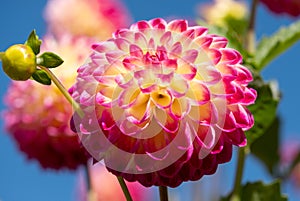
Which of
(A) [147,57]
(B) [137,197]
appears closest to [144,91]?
(A) [147,57]

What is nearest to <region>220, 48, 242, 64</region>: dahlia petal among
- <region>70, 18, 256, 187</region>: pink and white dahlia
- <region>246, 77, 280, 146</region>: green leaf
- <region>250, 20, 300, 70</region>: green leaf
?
<region>70, 18, 256, 187</region>: pink and white dahlia

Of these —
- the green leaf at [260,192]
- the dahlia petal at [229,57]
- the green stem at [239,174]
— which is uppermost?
the dahlia petal at [229,57]

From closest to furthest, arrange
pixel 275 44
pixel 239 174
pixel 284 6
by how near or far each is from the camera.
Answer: pixel 239 174 < pixel 275 44 < pixel 284 6

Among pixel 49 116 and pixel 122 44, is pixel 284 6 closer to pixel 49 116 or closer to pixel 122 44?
pixel 49 116

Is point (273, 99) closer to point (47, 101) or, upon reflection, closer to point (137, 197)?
point (47, 101)

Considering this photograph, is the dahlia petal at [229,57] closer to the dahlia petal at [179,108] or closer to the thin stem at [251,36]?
the dahlia petal at [179,108]

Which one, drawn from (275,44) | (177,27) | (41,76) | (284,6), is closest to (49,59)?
(41,76)

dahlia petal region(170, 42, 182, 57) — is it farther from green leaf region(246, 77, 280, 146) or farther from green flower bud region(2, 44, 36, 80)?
green leaf region(246, 77, 280, 146)

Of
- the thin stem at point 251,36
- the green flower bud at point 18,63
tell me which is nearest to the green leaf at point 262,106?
the thin stem at point 251,36
